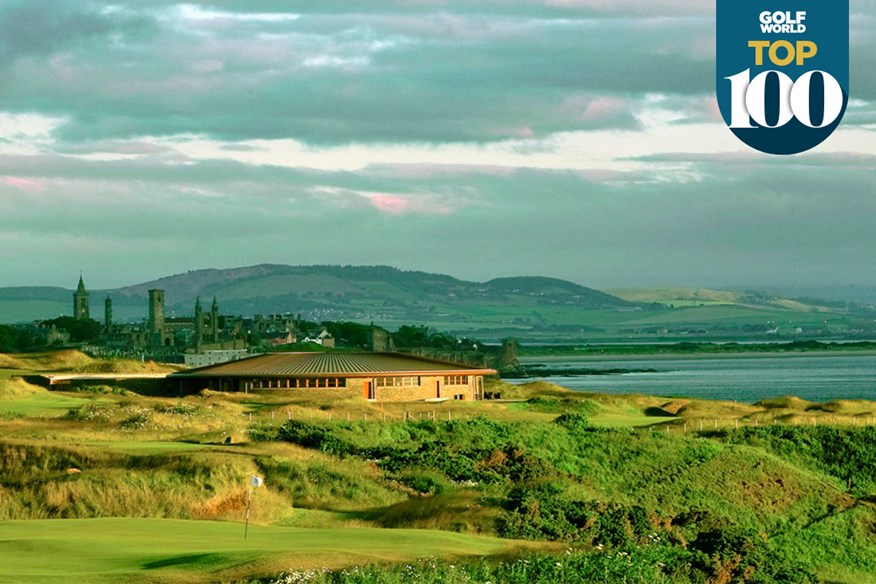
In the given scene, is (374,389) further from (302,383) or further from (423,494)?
(423,494)

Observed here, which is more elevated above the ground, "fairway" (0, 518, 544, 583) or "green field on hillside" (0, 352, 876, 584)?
"fairway" (0, 518, 544, 583)

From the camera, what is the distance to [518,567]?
20.2 meters

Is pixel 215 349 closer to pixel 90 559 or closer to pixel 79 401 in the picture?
pixel 79 401

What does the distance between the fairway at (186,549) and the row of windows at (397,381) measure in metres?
51.8

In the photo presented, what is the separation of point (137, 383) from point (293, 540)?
65141 millimetres

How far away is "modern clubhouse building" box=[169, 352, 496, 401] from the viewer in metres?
76.6

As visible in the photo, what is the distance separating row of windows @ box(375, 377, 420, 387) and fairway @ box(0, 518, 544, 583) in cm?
5181

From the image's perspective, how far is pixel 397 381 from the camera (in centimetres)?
7844

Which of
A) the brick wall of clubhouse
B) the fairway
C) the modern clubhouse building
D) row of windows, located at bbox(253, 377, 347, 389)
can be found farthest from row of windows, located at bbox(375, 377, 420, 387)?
the fairway

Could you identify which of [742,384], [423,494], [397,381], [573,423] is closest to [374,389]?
[397,381]

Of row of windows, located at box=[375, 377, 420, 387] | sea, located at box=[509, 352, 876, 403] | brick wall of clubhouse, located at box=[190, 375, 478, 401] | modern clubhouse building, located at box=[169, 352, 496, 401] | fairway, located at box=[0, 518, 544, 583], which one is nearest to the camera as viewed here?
fairway, located at box=[0, 518, 544, 583]

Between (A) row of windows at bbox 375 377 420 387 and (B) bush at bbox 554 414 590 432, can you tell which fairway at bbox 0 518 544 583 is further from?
(A) row of windows at bbox 375 377 420 387

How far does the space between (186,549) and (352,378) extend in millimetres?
55499

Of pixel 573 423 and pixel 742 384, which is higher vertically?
pixel 573 423
